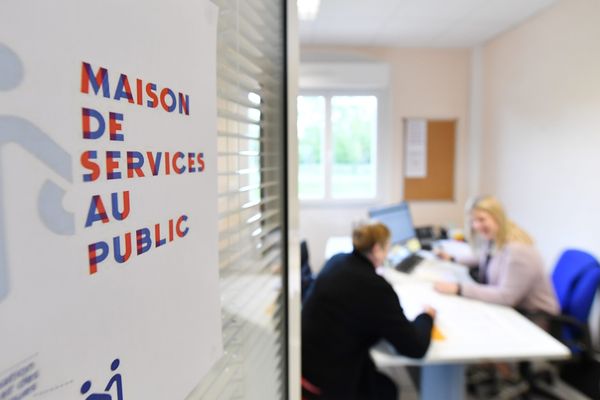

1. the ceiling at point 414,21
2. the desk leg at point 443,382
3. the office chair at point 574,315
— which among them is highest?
the ceiling at point 414,21

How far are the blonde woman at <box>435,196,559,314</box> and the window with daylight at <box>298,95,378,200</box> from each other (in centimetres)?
203

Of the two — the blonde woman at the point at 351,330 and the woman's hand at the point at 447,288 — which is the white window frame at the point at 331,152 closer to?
the woman's hand at the point at 447,288

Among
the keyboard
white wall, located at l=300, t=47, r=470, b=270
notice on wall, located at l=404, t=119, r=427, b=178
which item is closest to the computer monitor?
the keyboard

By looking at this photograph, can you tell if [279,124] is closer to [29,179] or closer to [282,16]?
[282,16]

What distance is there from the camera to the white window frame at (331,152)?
4309 millimetres

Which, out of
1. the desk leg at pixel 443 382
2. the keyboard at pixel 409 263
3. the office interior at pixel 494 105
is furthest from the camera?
the keyboard at pixel 409 263

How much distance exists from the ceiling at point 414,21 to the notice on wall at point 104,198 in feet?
9.44

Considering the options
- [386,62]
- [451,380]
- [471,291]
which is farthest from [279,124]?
[386,62]

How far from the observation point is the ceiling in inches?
121

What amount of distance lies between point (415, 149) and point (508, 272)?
2397 millimetres

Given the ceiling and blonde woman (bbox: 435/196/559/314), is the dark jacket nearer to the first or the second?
blonde woman (bbox: 435/196/559/314)

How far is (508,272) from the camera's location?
219 cm

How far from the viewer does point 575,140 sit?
2812 mm

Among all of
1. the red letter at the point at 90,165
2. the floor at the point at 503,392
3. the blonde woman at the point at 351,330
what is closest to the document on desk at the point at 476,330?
the blonde woman at the point at 351,330
